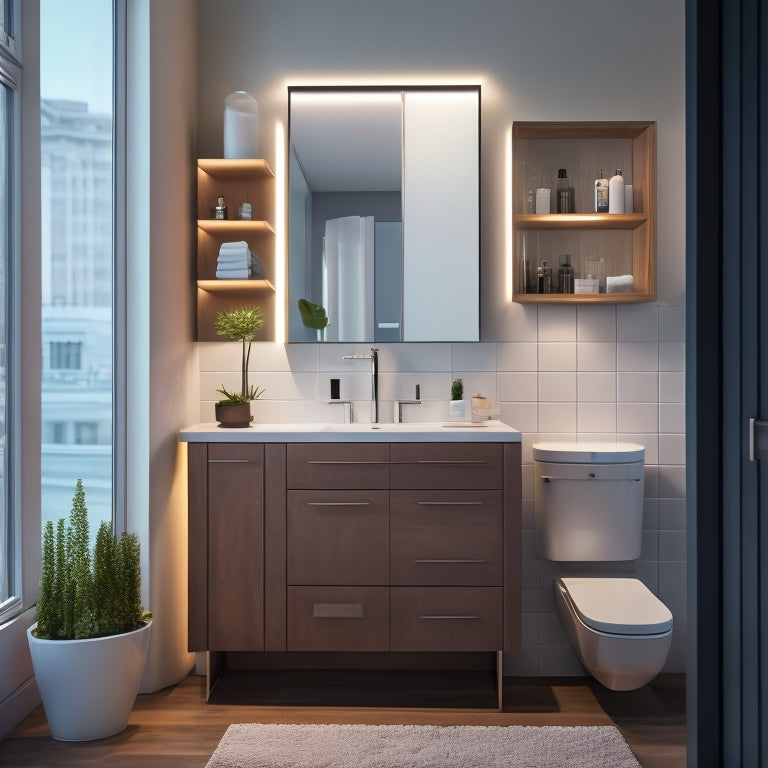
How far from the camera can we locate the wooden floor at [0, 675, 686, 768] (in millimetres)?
2299

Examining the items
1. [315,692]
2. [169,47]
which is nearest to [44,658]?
[315,692]

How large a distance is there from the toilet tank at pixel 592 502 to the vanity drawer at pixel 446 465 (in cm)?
34

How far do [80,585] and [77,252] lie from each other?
3.66ft

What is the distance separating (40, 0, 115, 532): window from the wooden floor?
27.4 inches

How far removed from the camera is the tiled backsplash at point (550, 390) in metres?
3.13

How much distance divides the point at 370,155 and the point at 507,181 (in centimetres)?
59

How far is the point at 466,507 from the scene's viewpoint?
8.86ft

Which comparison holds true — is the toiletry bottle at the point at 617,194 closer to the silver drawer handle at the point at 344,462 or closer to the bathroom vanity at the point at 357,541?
the bathroom vanity at the point at 357,541

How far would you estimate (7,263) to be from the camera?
2.29 meters

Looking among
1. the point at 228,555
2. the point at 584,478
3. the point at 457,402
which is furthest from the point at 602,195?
the point at 228,555

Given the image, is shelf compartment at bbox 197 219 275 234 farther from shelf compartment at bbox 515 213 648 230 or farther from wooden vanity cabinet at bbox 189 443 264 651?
shelf compartment at bbox 515 213 648 230

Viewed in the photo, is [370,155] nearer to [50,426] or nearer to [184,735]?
[50,426]

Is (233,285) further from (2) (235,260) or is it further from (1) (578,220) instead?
(1) (578,220)

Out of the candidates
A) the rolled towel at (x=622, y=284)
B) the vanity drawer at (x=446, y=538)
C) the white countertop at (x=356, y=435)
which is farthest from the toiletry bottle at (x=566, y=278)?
the vanity drawer at (x=446, y=538)
